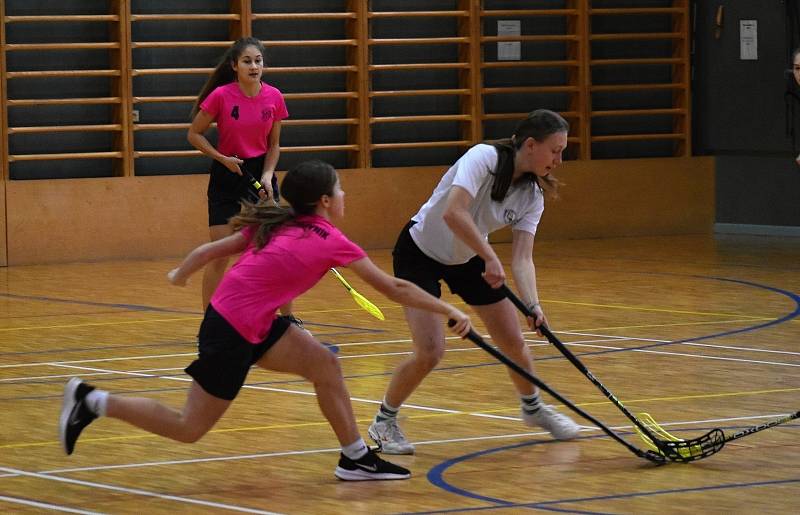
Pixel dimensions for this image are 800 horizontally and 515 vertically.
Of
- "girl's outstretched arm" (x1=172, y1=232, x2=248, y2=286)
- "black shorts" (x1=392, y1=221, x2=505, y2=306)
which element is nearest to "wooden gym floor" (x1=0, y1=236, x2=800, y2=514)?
"black shorts" (x1=392, y1=221, x2=505, y2=306)

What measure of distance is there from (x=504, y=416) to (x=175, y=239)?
7262mm

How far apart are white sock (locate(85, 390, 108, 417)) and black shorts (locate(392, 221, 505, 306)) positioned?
1.16 m

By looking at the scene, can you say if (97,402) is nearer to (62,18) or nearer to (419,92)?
(62,18)

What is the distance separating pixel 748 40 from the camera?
558 inches

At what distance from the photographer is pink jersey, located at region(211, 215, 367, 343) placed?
177 inches

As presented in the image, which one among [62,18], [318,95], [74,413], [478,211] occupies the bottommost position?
[74,413]

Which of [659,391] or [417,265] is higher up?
[417,265]

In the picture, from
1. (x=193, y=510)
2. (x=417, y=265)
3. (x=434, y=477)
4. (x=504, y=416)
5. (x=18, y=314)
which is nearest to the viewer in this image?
(x=193, y=510)

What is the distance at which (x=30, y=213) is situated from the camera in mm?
12117

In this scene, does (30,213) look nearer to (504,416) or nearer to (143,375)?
(143,375)

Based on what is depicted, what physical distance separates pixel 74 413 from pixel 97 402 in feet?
0.33

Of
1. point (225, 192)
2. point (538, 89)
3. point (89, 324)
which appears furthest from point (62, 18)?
point (225, 192)

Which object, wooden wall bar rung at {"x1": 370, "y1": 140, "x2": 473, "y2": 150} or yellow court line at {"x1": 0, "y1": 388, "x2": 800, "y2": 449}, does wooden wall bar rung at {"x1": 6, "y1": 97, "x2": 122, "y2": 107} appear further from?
yellow court line at {"x1": 0, "y1": 388, "x2": 800, "y2": 449}

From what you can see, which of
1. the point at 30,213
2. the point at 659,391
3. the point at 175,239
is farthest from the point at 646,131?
the point at 659,391
